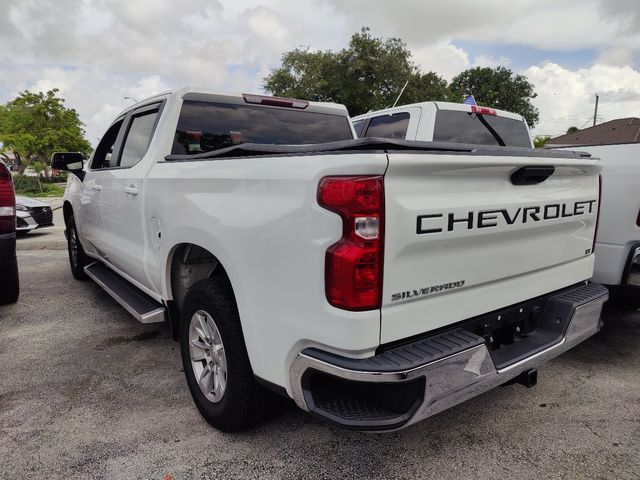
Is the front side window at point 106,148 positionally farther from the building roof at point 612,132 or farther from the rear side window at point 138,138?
the building roof at point 612,132

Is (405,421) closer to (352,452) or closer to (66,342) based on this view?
(352,452)

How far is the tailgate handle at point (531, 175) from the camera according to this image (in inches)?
85.2

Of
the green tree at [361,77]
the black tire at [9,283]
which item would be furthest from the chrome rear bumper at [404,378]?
the green tree at [361,77]

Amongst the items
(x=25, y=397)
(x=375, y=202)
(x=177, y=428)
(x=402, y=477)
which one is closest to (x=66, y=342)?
(x=25, y=397)

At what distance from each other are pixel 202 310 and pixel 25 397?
1.44m

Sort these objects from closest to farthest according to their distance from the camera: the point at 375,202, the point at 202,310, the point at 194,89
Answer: the point at 375,202 → the point at 202,310 → the point at 194,89

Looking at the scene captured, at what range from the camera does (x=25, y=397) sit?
116 inches

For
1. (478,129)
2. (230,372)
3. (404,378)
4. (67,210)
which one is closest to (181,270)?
(230,372)

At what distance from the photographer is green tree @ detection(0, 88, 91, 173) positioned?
105 feet

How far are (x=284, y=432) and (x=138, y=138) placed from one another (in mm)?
2467

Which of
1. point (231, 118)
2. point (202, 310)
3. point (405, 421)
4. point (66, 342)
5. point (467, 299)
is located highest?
point (231, 118)

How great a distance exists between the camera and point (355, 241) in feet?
5.59

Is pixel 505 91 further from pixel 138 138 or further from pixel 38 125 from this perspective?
pixel 138 138

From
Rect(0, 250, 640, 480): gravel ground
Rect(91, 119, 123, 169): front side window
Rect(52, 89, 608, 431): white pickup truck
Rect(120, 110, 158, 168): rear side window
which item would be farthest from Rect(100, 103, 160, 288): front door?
Rect(0, 250, 640, 480): gravel ground
